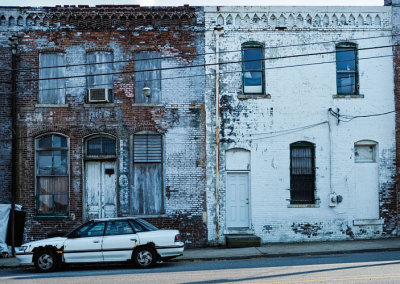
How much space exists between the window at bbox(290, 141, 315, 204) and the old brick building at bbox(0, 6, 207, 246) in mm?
3366

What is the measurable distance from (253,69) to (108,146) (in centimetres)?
605

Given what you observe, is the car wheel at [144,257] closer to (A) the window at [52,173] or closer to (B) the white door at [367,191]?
(A) the window at [52,173]

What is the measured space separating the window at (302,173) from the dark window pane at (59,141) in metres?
8.31

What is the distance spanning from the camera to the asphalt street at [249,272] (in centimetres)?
1048

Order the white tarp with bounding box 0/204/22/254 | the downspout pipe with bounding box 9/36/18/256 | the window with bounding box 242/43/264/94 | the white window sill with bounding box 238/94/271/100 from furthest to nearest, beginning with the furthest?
the window with bounding box 242/43/264/94
the white window sill with bounding box 238/94/271/100
the downspout pipe with bounding box 9/36/18/256
the white tarp with bounding box 0/204/22/254

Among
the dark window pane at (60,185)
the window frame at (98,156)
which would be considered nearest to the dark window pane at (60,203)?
the dark window pane at (60,185)

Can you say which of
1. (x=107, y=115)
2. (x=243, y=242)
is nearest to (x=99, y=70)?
(x=107, y=115)

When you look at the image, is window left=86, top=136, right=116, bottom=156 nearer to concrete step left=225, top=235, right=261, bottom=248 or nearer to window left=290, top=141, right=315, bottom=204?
concrete step left=225, top=235, right=261, bottom=248

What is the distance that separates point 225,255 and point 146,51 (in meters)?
7.96

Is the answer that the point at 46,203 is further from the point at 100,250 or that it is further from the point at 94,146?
the point at 100,250

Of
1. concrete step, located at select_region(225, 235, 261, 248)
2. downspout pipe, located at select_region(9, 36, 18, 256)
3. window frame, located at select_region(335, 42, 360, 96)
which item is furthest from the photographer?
window frame, located at select_region(335, 42, 360, 96)

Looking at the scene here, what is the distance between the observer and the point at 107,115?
17.7 metres

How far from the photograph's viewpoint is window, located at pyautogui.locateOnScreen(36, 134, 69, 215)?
1759cm

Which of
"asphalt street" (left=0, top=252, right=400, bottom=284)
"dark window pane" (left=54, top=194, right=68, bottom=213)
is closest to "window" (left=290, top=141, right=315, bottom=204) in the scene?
"asphalt street" (left=0, top=252, right=400, bottom=284)
